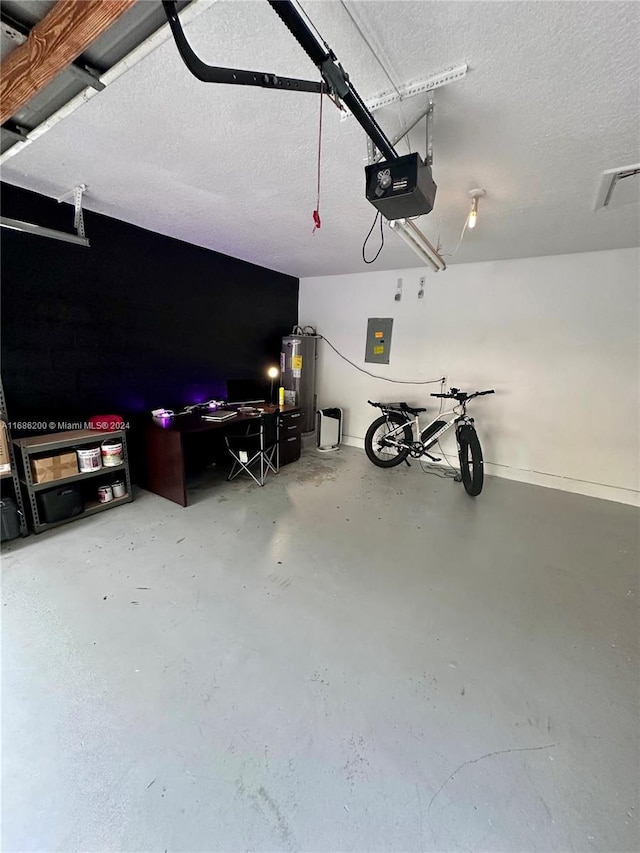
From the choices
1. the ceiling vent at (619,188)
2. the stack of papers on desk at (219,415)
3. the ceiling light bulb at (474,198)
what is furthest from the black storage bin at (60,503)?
the ceiling vent at (619,188)

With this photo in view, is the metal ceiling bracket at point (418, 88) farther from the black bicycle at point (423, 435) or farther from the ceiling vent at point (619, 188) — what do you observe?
the black bicycle at point (423, 435)

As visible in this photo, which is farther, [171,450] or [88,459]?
[171,450]

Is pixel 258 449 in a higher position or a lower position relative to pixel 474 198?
lower

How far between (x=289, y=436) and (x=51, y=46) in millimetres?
3432

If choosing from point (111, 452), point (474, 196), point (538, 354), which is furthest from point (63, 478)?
point (538, 354)

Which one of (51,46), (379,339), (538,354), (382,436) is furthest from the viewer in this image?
(379,339)

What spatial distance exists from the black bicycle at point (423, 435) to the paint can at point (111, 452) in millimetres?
2822

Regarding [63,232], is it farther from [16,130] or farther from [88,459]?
[88,459]

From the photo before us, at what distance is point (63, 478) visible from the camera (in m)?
2.61

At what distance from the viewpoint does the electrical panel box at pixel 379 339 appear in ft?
15.4

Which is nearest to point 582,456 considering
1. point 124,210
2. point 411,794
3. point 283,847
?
point 411,794

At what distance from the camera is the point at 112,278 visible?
307 centimetres

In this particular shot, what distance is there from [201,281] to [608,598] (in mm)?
4661

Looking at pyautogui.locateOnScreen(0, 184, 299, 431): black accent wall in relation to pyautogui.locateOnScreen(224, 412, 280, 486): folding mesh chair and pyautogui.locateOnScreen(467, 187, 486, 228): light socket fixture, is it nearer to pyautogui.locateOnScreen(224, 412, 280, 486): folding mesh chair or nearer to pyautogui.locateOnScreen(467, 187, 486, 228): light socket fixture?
pyautogui.locateOnScreen(224, 412, 280, 486): folding mesh chair
